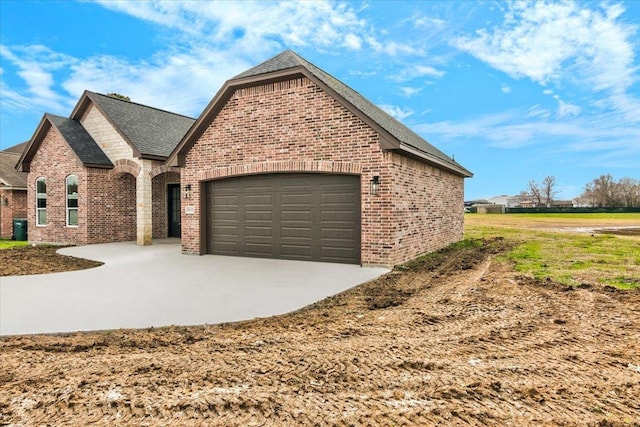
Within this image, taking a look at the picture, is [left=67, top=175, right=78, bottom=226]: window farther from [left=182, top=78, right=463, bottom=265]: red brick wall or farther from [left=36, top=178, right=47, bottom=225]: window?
[left=182, top=78, right=463, bottom=265]: red brick wall

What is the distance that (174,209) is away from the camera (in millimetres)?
17922

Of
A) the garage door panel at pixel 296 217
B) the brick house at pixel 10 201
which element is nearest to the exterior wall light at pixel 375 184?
the garage door panel at pixel 296 217

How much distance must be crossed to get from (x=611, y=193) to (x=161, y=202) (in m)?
71.9

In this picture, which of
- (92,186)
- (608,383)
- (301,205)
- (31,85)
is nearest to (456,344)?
(608,383)

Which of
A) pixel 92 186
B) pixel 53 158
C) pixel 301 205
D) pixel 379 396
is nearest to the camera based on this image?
pixel 379 396

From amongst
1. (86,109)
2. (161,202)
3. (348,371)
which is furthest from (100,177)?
(348,371)

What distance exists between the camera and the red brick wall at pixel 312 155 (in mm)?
9570

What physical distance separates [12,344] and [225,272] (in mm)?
4929

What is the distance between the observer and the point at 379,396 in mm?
3094

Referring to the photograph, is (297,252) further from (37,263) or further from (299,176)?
(37,263)

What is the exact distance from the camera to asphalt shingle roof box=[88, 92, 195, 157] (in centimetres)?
1581

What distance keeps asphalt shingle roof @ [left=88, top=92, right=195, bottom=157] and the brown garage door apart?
17.6 ft

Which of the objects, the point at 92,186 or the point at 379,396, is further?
the point at 92,186

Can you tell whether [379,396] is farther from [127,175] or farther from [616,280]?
[127,175]
